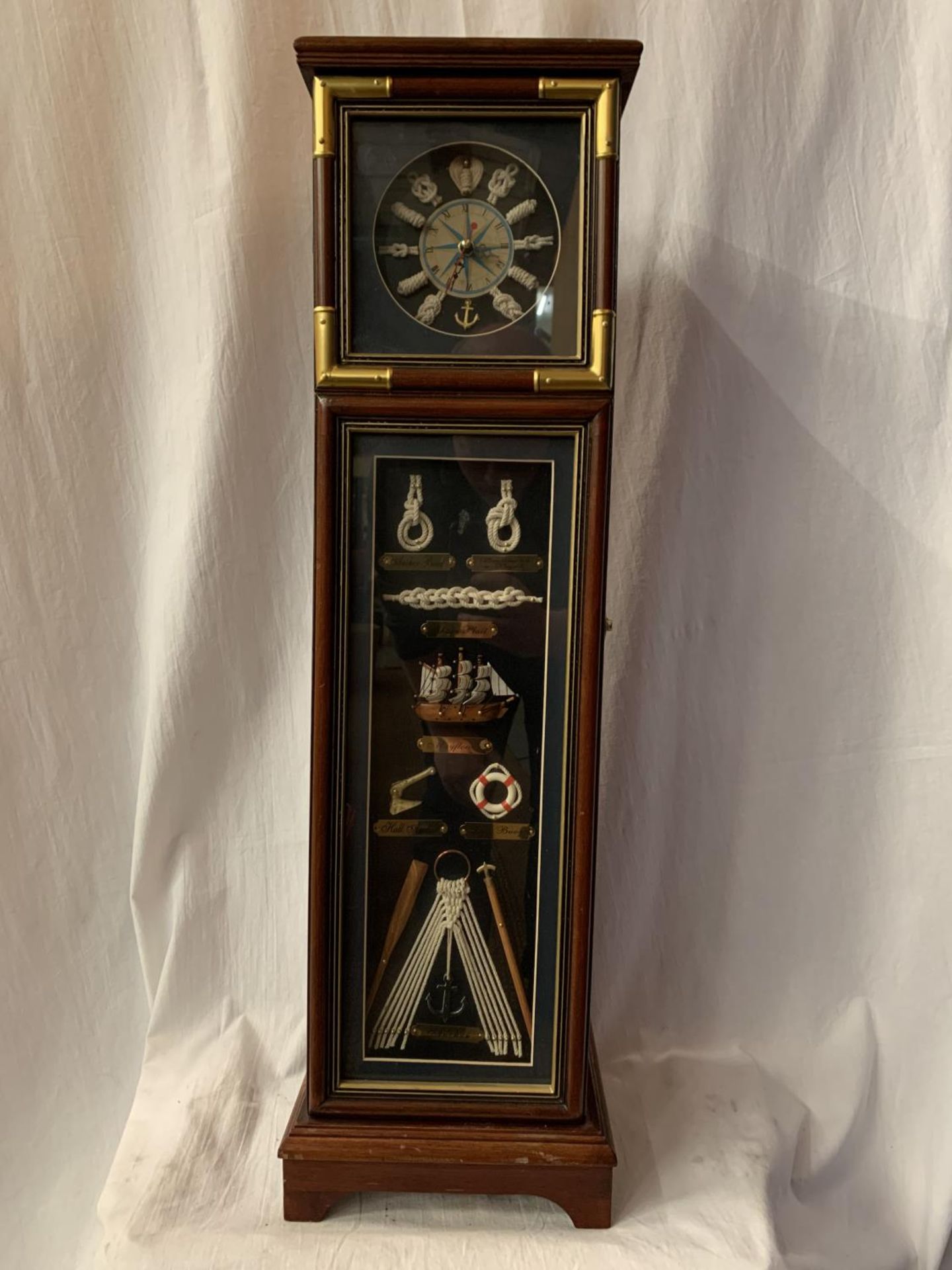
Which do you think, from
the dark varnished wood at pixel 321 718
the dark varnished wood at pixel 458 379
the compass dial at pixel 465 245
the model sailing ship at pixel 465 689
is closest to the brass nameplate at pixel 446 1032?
the dark varnished wood at pixel 321 718

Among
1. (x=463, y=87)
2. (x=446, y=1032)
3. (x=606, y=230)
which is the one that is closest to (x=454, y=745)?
(x=446, y=1032)

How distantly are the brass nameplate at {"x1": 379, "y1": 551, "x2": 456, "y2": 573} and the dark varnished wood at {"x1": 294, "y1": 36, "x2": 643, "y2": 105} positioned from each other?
1.59 ft

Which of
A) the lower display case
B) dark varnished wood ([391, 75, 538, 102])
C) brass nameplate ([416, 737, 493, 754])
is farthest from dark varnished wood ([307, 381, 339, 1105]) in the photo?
dark varnished wood ([391, 75, 538, 102])

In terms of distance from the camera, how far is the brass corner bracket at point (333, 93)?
1.06 m

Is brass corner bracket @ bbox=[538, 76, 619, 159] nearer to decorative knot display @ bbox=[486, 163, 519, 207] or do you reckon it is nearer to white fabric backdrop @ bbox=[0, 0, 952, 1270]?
decorative knot display @ bbox=[486, 163, 519, 207]

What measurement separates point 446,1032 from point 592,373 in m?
0.75

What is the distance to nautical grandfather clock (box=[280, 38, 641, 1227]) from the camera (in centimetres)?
108

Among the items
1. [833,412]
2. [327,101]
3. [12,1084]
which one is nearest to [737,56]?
[833,412]

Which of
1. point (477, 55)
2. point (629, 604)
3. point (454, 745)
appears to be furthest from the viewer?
point (629, 604)

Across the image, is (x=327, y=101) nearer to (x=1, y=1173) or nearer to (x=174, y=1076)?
(x=174, y=1076)

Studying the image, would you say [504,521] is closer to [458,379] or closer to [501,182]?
[458,379]

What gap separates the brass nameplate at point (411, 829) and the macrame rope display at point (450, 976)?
0.04m

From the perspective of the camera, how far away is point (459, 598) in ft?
3.73

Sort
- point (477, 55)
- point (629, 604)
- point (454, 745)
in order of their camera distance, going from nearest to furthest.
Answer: point (477, 55), point (454, 745), point (629, 604)
